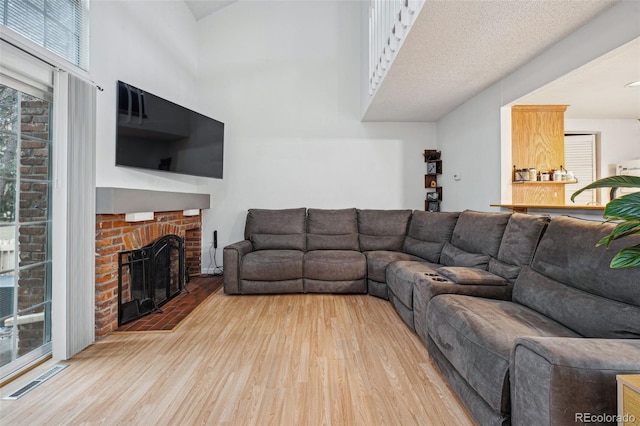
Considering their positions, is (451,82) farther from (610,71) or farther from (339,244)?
(339,244)

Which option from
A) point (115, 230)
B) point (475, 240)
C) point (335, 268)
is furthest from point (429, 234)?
point (115, 230)

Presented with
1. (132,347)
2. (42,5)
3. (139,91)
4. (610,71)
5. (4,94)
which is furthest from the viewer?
(139,91)

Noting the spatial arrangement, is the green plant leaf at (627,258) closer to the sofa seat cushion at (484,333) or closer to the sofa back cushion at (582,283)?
the sofa back cushion at (582,283)

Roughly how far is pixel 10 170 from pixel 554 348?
9.58 ft

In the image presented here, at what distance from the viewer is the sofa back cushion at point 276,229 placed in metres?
3.93

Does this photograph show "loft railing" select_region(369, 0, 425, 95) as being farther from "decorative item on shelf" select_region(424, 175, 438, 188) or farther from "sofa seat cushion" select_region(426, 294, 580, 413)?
"sofa seat cushion" select_region(426, 294, 580, 413)

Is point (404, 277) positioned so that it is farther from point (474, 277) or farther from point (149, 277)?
point (149, 277)

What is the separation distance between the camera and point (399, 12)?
2320 millimetres

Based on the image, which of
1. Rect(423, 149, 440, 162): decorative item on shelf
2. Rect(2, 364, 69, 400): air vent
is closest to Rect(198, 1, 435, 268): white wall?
Rect(423, 149, 440, 162): decorative item on shelf

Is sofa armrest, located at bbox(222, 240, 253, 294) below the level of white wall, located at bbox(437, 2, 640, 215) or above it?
below

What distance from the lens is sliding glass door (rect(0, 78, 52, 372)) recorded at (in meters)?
1.84

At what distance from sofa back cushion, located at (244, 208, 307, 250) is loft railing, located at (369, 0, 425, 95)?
1845mm

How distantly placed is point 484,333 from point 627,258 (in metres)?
0.64

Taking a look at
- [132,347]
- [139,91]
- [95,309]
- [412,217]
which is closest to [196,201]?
[139,91]
